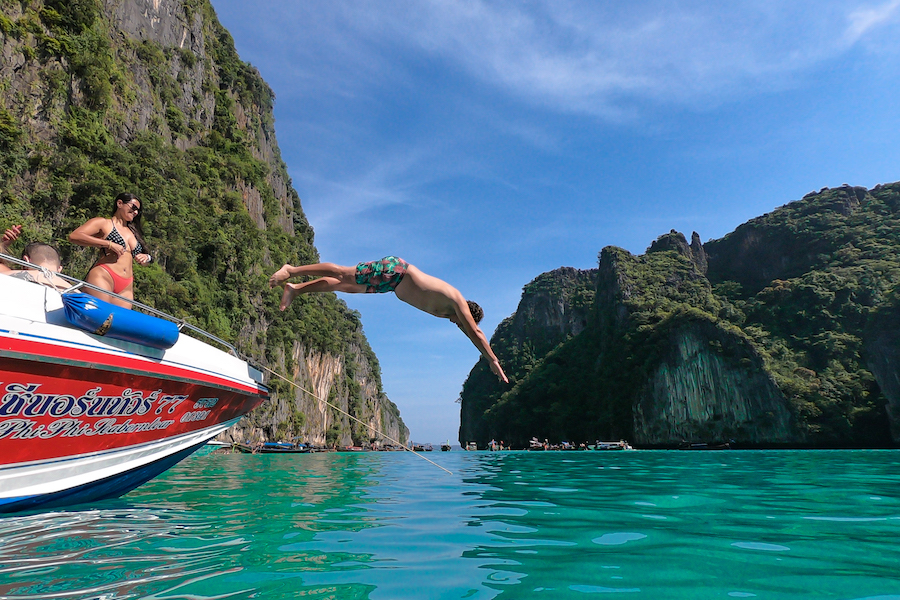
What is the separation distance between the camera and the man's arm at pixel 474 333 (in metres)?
5.11

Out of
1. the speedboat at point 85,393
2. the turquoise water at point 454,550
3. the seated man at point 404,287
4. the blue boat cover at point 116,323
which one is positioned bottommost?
the turquoise water at point 454,550

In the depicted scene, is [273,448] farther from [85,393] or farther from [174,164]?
[85,393]

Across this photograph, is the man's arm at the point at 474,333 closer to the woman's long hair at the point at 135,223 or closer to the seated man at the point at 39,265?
the woman's long hair at the point at 135,223

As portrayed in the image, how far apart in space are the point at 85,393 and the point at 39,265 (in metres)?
1.33

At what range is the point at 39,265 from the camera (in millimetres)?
4555

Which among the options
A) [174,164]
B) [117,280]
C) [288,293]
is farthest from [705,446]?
[117,280]

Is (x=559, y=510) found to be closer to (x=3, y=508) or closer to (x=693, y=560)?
(x=693, y=560)

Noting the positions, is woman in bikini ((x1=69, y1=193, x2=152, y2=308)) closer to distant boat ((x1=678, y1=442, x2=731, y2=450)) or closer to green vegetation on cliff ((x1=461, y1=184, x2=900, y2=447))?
distant boat ((x1=678, y1=442, x2=731, y2=450))

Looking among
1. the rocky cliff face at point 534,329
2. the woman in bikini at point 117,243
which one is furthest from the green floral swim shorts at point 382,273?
the rocky cliff face at point 534,329

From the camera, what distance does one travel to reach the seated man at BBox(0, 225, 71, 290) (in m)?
4.57

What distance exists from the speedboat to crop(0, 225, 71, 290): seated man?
7.1 inches

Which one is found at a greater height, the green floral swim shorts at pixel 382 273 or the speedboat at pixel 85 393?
the green floral swim shorts at pixel 382 273

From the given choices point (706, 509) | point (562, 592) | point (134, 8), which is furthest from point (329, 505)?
point (134, 8)

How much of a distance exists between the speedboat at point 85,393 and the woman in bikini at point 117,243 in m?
0.48
